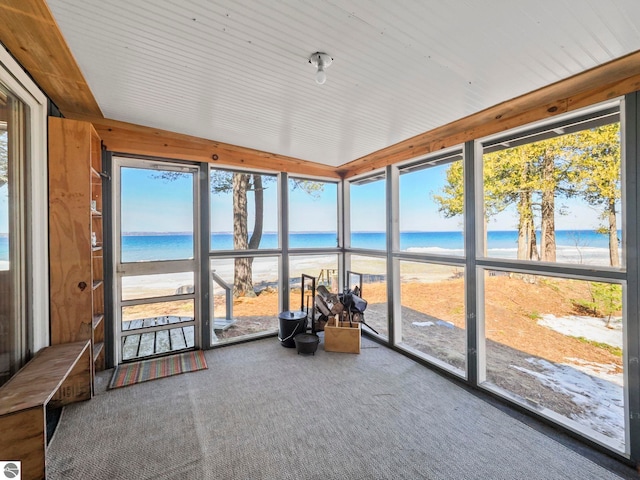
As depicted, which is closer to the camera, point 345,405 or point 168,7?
point 168,7

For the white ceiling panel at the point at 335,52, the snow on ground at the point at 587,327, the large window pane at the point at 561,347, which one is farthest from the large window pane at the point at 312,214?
the snow on ground at the point at 587,327

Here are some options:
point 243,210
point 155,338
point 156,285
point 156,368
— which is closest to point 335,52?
point 243,210

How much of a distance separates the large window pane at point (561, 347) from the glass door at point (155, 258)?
359 cm

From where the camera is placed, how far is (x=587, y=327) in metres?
2.26

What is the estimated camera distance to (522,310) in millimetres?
2951

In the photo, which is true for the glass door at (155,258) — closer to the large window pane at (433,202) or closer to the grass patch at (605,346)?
the large window pane at (433,202)

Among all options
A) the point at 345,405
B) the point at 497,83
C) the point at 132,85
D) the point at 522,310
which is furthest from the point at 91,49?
the point at 522,310

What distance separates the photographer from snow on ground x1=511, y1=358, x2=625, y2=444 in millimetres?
1955

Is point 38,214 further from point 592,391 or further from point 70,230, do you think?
point 592,391

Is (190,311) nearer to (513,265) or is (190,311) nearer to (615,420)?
(513,265)

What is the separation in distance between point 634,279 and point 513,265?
71cm

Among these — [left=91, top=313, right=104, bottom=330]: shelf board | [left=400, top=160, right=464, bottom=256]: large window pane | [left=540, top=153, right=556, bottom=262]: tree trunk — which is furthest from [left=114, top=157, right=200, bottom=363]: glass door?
[left=540, top=153, right=556, bottom=262]: tree trunk

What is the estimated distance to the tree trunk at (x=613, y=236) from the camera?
1.85m

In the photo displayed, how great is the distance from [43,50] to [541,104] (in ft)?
11.8
